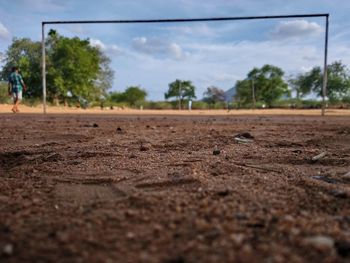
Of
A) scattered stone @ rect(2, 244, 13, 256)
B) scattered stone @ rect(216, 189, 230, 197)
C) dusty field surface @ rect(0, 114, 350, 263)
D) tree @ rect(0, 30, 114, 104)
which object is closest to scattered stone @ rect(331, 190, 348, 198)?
dusty field surface @ rect(0, 114, 350, 263)

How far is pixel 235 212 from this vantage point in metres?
1.78

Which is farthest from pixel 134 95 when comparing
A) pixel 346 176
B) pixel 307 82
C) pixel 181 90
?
pixel 346 176

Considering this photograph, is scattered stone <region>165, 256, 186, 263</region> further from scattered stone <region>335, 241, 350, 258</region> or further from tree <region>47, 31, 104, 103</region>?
tree <region>47, 31, 104, 103</region>

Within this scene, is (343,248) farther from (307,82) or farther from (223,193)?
(307,82)

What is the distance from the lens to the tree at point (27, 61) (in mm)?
39000

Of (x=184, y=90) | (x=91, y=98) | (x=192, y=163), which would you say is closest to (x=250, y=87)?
(x=184, y=90)

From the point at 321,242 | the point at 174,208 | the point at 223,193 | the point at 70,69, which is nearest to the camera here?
the point at 321,242

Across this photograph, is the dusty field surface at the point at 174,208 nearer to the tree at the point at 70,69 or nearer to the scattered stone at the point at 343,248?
the scattered stone at the point at 343,248

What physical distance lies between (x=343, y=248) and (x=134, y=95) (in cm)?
6237

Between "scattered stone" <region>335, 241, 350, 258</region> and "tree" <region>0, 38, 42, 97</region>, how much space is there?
132 feet

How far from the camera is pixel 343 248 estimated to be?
4.56 ft

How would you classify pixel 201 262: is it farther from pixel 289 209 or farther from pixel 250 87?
pixel 250 87

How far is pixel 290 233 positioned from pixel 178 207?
56 cm

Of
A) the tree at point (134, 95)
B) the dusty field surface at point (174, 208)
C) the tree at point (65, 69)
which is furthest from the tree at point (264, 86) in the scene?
the dusty field surface at point (174, 208)
